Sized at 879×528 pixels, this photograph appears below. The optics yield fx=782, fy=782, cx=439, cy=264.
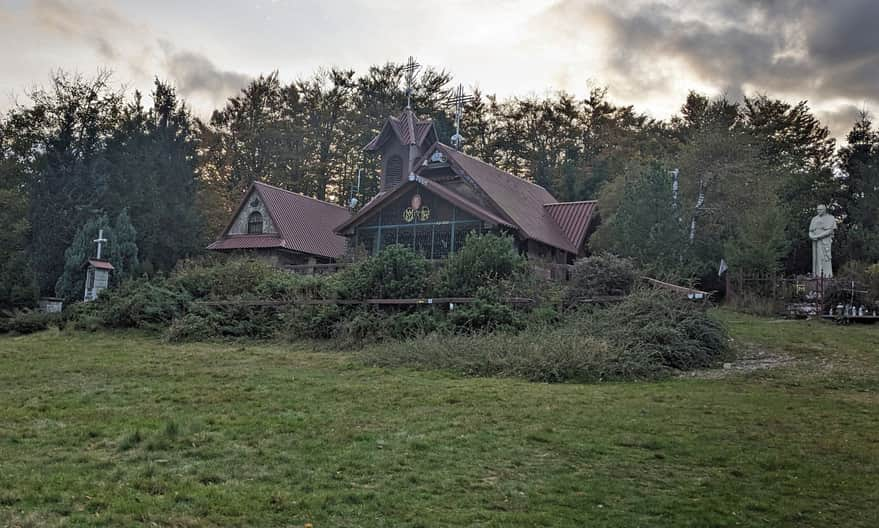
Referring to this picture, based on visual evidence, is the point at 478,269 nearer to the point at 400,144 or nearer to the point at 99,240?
the point at 99,240

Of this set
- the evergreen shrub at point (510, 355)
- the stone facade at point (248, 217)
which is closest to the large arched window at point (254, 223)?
the stone facade at point (248, 217)

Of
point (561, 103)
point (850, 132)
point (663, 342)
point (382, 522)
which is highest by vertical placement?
point (561, 103)

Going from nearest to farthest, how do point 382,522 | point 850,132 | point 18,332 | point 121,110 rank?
1. point 382,522
2. point 18,332
3. point 850,132
4. point 121,110

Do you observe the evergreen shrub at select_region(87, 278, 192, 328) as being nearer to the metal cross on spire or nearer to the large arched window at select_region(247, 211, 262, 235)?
the metal cross on spire

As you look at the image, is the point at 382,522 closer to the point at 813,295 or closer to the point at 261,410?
the point at 261,410

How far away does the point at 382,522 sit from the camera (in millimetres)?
5891

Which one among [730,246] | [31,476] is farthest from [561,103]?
[31,476]

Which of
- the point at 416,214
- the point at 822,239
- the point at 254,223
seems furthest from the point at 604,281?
the point at 254,223

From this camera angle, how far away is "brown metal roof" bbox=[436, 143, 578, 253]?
29062mm

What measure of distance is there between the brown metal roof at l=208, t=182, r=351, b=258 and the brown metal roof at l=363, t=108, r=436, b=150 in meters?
4.84

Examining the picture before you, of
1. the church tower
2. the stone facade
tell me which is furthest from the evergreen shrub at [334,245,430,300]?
the stone facade

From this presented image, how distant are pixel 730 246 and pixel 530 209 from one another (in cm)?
883

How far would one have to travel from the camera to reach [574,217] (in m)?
33.4

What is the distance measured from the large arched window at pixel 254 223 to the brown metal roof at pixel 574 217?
13.7 meters
